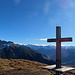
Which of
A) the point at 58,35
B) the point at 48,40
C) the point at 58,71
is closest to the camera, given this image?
the point at 58,71

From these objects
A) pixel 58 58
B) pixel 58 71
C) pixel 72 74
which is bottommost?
pixel 72 74

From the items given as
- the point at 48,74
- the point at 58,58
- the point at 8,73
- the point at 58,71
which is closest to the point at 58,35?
the point at 58,58

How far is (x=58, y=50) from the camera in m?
10.8

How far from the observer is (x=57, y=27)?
10961 millimetres

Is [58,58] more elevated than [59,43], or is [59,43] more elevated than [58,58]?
[59,43]

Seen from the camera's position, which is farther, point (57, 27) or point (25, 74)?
point (25, 74)

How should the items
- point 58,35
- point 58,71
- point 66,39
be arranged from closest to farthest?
point 58,71
point 66,39
point 58,35

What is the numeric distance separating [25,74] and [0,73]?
3.06 meters

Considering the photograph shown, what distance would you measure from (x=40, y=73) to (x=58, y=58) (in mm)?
5731

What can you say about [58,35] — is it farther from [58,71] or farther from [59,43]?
[58,71]

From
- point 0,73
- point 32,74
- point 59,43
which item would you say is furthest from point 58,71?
point 0,73

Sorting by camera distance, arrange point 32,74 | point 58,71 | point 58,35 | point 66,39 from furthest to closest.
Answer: point 32,74 → point 58,35 → point 66,39 → point 58,71

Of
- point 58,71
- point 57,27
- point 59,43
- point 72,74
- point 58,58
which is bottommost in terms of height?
point 72,74

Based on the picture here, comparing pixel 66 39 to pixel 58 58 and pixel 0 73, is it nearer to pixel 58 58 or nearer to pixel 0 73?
pixel 58 58
